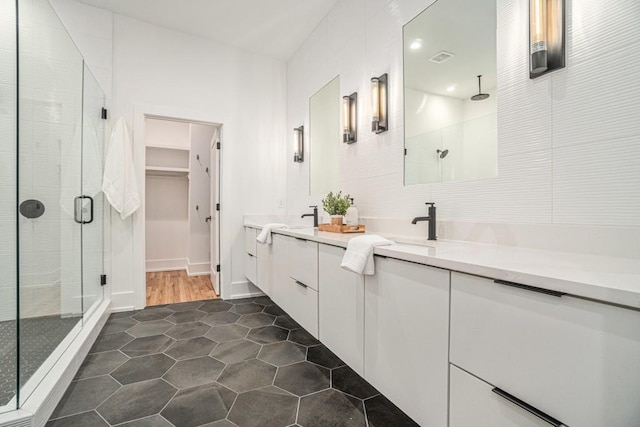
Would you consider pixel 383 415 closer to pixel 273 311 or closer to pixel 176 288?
pixel 273 311

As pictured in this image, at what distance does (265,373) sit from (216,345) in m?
0.59

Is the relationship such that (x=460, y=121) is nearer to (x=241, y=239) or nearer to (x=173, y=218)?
(x=241, y=239)

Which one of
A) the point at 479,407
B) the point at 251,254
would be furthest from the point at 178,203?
the point at 479,407

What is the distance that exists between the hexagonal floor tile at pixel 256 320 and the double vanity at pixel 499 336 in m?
1.37

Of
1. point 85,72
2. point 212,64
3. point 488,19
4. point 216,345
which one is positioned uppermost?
point 212,64

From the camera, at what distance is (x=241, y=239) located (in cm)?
346

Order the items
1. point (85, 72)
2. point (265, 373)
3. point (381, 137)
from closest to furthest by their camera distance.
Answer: point (265, 373) → point (381, 137) → point (85, 72)

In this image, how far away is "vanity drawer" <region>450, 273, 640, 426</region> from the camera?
56 cm

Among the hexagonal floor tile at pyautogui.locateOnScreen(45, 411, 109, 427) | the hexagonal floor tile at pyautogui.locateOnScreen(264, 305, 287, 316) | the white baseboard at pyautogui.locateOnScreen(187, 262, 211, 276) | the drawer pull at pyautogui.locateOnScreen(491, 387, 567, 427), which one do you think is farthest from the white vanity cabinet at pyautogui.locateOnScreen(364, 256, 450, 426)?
the white baseboard at pyautogui.locateOnScreen(187, 262, 211, 276)

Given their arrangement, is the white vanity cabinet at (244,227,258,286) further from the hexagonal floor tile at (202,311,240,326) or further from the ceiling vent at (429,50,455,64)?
the ceiling vent at (429,50,455,64)

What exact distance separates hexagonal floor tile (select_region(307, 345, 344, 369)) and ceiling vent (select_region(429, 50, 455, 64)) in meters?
2.01

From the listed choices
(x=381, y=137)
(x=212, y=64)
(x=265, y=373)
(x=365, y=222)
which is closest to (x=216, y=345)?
(x=265, y=373)

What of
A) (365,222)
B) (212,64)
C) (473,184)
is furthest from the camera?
(212,64)

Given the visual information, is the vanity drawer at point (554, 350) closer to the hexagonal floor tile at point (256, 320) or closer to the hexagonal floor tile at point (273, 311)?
the hexagonal floor tile at point (256, 320)
